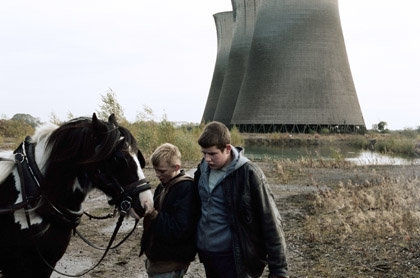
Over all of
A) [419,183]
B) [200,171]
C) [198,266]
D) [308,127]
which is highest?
[200,171]

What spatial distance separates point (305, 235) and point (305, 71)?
25848 mm

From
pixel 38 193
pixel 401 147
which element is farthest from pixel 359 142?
pixel 38 193

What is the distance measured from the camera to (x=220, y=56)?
4394 cm

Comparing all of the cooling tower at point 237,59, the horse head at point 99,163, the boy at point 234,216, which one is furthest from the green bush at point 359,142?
the horse head at point 99,163

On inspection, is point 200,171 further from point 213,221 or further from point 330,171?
point 330,171

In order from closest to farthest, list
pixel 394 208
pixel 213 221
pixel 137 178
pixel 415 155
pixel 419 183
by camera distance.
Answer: pixel 137 178
pixel 213 221
pixel 394 208
pixel 419 183
pixel 415 155

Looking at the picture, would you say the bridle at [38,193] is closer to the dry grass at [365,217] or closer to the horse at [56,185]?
the horse at [56,185]

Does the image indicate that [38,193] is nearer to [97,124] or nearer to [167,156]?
[97,124]

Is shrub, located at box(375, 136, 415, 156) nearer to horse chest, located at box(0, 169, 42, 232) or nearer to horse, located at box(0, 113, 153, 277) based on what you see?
horse, located at box(0, 113, 153, 277)

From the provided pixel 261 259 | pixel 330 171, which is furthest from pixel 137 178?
pixel 330 171

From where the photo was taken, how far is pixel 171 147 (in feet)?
7.97

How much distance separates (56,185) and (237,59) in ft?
121

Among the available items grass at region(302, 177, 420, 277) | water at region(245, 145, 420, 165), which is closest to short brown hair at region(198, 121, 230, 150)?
grass at region(302, 177, 420, 277)

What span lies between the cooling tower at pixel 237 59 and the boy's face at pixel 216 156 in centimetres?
3550
